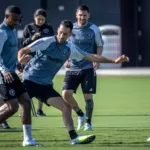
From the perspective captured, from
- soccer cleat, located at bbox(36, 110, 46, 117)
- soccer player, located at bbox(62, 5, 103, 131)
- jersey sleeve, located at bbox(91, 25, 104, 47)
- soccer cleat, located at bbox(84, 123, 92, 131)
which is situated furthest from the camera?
soccer cleat, located at bbox(36, 110, 46, 117)

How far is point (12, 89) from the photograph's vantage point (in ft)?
39.1

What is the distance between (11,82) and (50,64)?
68cm

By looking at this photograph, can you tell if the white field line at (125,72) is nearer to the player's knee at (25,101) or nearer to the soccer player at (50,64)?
the soccer player at (50,64)

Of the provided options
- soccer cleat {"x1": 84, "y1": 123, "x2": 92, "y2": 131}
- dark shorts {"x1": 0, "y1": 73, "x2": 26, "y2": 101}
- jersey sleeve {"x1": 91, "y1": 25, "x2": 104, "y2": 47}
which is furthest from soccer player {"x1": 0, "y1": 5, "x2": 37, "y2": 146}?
jersey sleeve {"x1": 91, "y1": 25, "x2": 104, "y2": 47}

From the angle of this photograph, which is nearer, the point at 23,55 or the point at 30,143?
the point at 30,143

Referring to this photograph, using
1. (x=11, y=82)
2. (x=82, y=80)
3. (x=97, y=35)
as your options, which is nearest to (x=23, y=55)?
(x=11, y=82)

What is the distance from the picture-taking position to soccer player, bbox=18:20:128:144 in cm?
1196

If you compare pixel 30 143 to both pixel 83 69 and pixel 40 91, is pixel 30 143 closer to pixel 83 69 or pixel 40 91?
pixel 40 91

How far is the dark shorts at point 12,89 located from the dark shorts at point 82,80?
2672 mm

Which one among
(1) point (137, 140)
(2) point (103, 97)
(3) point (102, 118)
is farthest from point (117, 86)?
(1) point (137, 140)

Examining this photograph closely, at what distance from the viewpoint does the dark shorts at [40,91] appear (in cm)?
1213

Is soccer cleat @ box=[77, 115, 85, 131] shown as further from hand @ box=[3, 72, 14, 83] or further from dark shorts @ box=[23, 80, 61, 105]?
hand @ box=[3, 72, 14, 83]

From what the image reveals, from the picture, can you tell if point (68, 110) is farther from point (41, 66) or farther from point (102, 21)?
point (102, 21)

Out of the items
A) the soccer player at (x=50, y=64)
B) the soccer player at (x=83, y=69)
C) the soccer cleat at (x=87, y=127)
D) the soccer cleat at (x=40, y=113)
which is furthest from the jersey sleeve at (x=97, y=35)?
the soccer player at (x=50, y=64)
